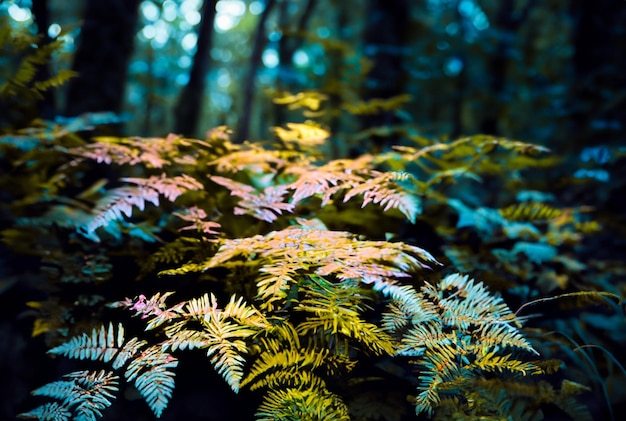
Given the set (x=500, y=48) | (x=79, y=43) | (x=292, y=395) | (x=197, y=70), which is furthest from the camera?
(x=500, y=48)

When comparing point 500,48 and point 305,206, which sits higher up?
point 500,48

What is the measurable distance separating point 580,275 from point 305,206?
2.13 metres

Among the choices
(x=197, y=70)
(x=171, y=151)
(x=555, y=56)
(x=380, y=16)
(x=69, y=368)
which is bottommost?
(x=69, y=368)

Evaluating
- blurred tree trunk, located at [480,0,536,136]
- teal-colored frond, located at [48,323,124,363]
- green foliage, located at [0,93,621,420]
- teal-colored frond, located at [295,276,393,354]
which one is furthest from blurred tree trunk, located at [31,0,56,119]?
blurred tree trunk, located at [480,0,536,136]

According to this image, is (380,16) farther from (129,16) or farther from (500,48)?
(500,48)

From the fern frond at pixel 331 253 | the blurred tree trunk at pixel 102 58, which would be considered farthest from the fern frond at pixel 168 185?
the blurred tree trunk at pixel 102 58

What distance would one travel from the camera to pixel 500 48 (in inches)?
333

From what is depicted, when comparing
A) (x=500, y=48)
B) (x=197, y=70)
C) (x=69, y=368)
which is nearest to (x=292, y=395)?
(x=69, y=368)

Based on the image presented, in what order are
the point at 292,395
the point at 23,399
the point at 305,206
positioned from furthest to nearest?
the point at 305,206
the point at 23,399
the point at 292,395

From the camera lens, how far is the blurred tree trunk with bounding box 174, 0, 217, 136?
6.51 m

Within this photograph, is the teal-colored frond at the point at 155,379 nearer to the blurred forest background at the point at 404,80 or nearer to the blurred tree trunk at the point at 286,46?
the blurred forest background at the point at 404,80

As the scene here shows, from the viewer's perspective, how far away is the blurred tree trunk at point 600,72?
14.3ft

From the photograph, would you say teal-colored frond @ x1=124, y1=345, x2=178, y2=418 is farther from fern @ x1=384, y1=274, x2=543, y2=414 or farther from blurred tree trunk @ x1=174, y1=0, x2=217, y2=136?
blurred tree trunk @ x1=174, y1=0, x2=217, y2=136

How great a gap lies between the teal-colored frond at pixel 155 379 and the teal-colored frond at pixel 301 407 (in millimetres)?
310
